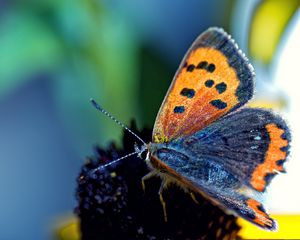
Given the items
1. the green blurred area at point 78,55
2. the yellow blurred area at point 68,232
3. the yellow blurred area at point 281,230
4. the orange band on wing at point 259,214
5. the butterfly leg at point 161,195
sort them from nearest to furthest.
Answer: the orange band on wing at point 259,214, the butterfly leg at point 161,195, the yellow blurred area at point 281,230, the yellow blurred area at point 68,232, the green blurred area at point 78,55

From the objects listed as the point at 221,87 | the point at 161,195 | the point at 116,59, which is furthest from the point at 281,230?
the point at 116,59

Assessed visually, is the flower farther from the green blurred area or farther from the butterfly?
the green blurred area

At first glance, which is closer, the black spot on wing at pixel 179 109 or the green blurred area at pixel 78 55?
the black spot on wing at pixel 179 109

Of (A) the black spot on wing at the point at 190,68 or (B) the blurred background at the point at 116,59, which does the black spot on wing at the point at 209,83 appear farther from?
(B) the blurred background at the point at 116,59

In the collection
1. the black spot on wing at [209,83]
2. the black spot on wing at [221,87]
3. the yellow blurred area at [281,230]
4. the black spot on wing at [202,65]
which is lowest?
the yellow blurred area at [281,230]

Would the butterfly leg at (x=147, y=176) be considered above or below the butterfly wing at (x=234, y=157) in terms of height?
above

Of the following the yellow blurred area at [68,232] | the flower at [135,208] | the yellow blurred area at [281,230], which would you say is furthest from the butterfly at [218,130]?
the yellow blurred area at [68,232]

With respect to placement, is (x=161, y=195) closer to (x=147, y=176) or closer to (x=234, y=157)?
(x=147, y=176)

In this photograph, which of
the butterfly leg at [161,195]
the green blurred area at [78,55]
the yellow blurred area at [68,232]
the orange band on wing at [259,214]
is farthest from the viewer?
the green blurred area at [78,55]

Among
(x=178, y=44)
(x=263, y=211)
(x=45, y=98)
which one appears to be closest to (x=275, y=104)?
(x=263, y=211)
